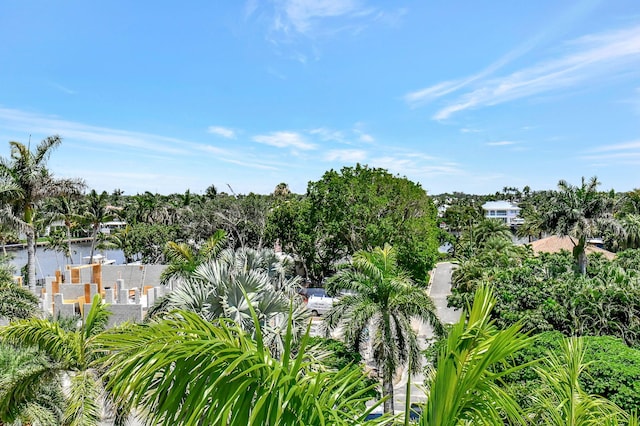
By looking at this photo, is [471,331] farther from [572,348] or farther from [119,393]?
[119,393]

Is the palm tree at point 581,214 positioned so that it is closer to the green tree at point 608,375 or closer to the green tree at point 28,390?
the green tree at point 608,375

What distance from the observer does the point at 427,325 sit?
77.4 ft

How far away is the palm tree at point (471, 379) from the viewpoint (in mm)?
2338

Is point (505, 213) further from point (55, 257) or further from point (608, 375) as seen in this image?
point (608, 375)

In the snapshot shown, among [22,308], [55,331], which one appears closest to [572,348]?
[55,331]

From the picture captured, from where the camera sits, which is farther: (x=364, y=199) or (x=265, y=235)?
(x=265, y=235)

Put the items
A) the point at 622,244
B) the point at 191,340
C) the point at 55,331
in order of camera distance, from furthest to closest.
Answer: the point at 622,244 → the point at 55,331 → the point at 191,340

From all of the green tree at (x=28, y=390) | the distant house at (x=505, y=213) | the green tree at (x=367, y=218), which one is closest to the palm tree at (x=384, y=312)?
the green tree at (x=28, y=390)

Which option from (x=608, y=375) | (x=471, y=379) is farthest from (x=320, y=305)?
(x=471, y=379)

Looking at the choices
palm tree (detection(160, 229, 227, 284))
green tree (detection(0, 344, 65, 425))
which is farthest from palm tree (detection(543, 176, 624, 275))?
green tree (detection(0, 344, 65, 425))

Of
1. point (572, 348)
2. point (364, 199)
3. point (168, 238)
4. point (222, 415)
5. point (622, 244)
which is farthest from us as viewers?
point (168, 238)

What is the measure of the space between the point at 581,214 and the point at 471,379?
20.0 m

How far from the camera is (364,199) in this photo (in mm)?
26000

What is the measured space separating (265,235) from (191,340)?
101ft
